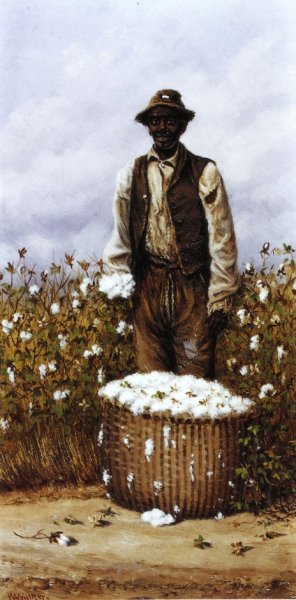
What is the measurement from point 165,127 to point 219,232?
740mm

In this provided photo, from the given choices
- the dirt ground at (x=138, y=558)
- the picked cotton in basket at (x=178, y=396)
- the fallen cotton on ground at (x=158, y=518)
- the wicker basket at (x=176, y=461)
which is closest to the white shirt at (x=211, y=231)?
the picked cotton in basket at (x=178, y=396)

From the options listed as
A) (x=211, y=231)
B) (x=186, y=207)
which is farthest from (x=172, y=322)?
(x=186, y=207)

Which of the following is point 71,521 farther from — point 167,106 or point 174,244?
point 167,106

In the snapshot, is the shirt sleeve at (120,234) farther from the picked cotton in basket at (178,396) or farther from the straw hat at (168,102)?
the picked cotton in basket at (178,396)

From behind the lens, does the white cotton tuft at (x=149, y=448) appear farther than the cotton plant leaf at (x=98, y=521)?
No

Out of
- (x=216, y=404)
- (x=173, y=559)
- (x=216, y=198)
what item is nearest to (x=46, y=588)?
(x=173, y=559)

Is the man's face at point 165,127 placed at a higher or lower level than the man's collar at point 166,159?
higher

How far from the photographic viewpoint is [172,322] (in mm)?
5301

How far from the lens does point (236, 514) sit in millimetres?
5094

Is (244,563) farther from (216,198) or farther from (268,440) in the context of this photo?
(216,198)

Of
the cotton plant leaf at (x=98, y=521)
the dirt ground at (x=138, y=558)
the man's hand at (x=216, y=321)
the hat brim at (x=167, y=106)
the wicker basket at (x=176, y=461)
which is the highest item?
the hat brim at (x=167, y=106)

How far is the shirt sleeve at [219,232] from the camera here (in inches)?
198

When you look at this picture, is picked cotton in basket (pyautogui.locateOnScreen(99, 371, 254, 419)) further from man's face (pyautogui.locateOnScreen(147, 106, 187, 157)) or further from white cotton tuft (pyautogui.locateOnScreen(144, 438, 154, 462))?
man's face (pyautogui.locateOnScreen(147, 106, 187, 157))

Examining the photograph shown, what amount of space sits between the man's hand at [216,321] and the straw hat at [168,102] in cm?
127
